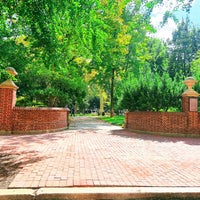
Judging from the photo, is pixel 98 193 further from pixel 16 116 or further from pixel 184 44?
pixel 184 44

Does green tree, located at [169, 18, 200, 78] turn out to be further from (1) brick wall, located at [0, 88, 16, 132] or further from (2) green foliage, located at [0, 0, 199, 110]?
(1) brick wall, located at [0, 88, 16, 132]

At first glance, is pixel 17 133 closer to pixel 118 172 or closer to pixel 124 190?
pixel 118 172

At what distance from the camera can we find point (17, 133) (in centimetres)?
1129

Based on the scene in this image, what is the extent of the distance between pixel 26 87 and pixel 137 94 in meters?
8.39

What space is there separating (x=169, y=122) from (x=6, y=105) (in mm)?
8625

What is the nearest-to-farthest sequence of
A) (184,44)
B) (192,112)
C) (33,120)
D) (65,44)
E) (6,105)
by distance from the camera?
1. (65,44)
2. (6,105)
3. (33,120)
4. (192,112)
5. (184,44)

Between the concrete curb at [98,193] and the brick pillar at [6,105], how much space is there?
7.95 metres

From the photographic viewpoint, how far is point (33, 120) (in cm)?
1178

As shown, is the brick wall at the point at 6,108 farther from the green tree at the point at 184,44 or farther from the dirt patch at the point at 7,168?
the green tree at the point at 184,44

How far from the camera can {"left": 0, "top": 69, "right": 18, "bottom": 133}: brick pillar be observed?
11.1m

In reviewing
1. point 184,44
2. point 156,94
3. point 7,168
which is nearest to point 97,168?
point 7,168

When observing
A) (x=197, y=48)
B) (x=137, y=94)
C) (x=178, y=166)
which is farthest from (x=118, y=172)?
(x=197, y=48)

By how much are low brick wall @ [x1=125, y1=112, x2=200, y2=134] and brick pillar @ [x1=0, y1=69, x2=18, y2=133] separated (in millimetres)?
7519

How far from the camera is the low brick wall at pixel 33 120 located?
37.3 feet
